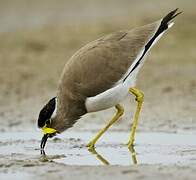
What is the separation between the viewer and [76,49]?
17.5 meters

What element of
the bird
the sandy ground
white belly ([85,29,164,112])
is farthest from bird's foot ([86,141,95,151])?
the sandy ground

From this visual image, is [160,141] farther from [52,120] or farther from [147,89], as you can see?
[147,89]

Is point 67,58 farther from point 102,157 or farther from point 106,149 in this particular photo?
point 102,157

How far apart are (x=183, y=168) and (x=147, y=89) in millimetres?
6511

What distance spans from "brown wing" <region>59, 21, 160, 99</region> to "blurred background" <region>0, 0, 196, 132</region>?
4.70ft

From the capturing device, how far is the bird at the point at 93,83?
10148 millimetres

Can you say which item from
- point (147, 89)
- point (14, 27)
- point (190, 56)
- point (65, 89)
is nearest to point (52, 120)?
point (65, 89)

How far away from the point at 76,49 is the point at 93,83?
7354 millimetres

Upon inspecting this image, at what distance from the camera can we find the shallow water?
29.8 feet

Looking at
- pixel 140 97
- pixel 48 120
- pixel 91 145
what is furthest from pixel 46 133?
pixel 140 97

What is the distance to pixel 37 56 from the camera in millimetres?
17125

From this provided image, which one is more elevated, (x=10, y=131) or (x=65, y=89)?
(x=65, y=89)

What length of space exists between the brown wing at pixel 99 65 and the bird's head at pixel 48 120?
265mm

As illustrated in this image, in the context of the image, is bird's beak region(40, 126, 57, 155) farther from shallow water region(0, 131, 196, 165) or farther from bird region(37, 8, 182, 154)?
shallow water region(0, 131, 196, 165)
